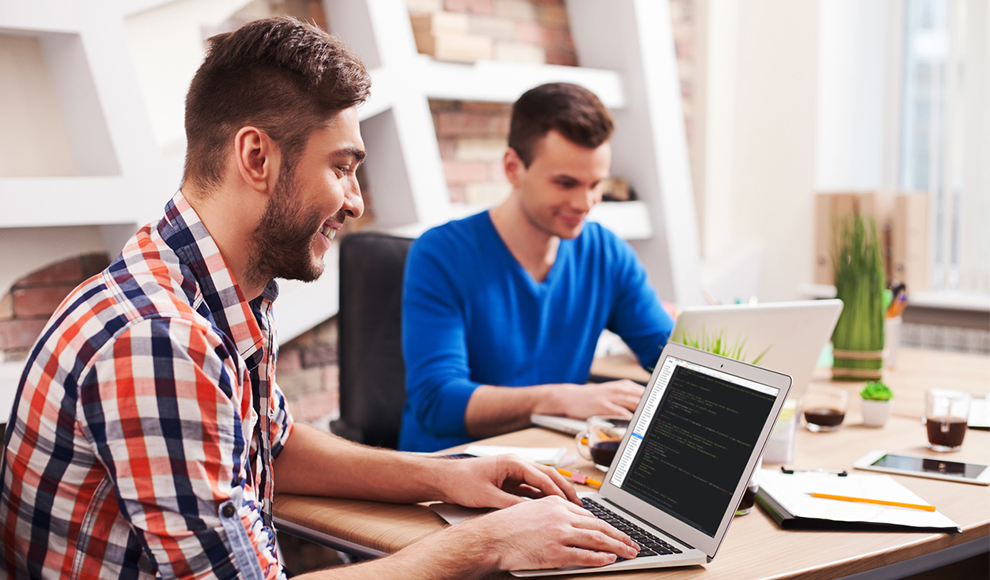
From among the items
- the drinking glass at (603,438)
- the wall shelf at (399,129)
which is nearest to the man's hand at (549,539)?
the drinking glass at (603,438)

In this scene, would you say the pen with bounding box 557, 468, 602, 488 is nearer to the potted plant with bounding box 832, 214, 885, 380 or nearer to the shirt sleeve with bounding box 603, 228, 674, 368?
the shirt sleeve with bounding box 603, 228, 674, 368

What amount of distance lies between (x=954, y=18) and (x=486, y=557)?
3.27 metres

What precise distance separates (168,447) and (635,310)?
1.50 m

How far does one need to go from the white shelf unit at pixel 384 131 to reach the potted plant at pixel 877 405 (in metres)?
1.46

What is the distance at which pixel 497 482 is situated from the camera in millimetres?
1171

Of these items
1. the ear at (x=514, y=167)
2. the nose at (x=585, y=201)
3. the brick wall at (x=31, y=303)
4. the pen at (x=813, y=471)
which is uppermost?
the ear at (x=514, y=167)

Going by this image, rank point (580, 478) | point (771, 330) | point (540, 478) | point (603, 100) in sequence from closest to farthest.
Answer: point (540, 478)
point (580, 478)
point (771, 330)
point (603, 100)

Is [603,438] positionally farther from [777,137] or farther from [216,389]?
[777,137]

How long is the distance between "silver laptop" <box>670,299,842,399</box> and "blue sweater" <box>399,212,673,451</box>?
47 centimetres

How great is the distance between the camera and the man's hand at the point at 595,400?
5.03ft

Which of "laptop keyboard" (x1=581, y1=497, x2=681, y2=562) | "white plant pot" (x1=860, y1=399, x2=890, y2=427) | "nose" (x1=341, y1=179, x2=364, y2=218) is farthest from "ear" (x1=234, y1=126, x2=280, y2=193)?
"white plant pot" (x1=860, y1=399, x2=890, y2=427)

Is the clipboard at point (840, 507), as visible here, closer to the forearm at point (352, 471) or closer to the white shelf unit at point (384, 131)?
the forearm at point (352, 471)

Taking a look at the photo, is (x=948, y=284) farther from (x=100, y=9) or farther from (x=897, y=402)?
(x=100, y=9)

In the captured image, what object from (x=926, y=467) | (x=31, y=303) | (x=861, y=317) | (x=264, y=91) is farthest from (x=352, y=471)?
(x=861, y=317)
